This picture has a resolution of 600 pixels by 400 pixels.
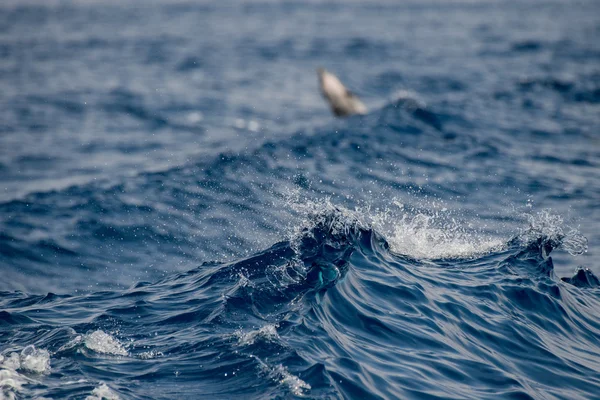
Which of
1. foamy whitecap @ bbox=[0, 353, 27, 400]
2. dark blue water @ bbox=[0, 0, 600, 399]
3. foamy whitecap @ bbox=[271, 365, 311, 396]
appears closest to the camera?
foamy whitecap @ bbox=[0, 353, 27, 400]

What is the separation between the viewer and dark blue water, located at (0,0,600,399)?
8.59 m

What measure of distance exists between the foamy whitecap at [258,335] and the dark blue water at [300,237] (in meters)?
0.03

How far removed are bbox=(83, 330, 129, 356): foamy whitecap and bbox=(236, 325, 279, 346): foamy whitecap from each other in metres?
1.49

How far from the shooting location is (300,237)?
38.2ft

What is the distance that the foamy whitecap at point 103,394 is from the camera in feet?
25.1

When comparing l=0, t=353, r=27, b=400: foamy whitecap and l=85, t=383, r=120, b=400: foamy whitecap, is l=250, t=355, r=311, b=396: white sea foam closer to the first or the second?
l=85, t=383, r=120, b=400: foamy whitecap

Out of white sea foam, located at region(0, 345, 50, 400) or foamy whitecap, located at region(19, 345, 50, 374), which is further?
foamy whitecap, located at region(19, 345, 50, 374)

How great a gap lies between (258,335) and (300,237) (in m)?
3.07

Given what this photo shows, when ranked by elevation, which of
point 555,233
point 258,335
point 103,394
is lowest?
point 103,394

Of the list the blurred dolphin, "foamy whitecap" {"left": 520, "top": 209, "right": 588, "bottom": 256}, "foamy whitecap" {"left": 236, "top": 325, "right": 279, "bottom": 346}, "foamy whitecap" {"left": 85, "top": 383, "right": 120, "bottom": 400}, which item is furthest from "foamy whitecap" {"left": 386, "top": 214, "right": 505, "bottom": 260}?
the blurred dolphin

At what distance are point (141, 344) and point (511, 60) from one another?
39.3 m

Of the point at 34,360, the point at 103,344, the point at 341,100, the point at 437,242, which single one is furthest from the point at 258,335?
the point at 341,100

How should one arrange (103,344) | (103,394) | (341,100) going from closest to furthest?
1. (103,394)
2. (103,344)
3. (341,100)

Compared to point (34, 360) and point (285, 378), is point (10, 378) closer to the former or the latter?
point (34, 360)
